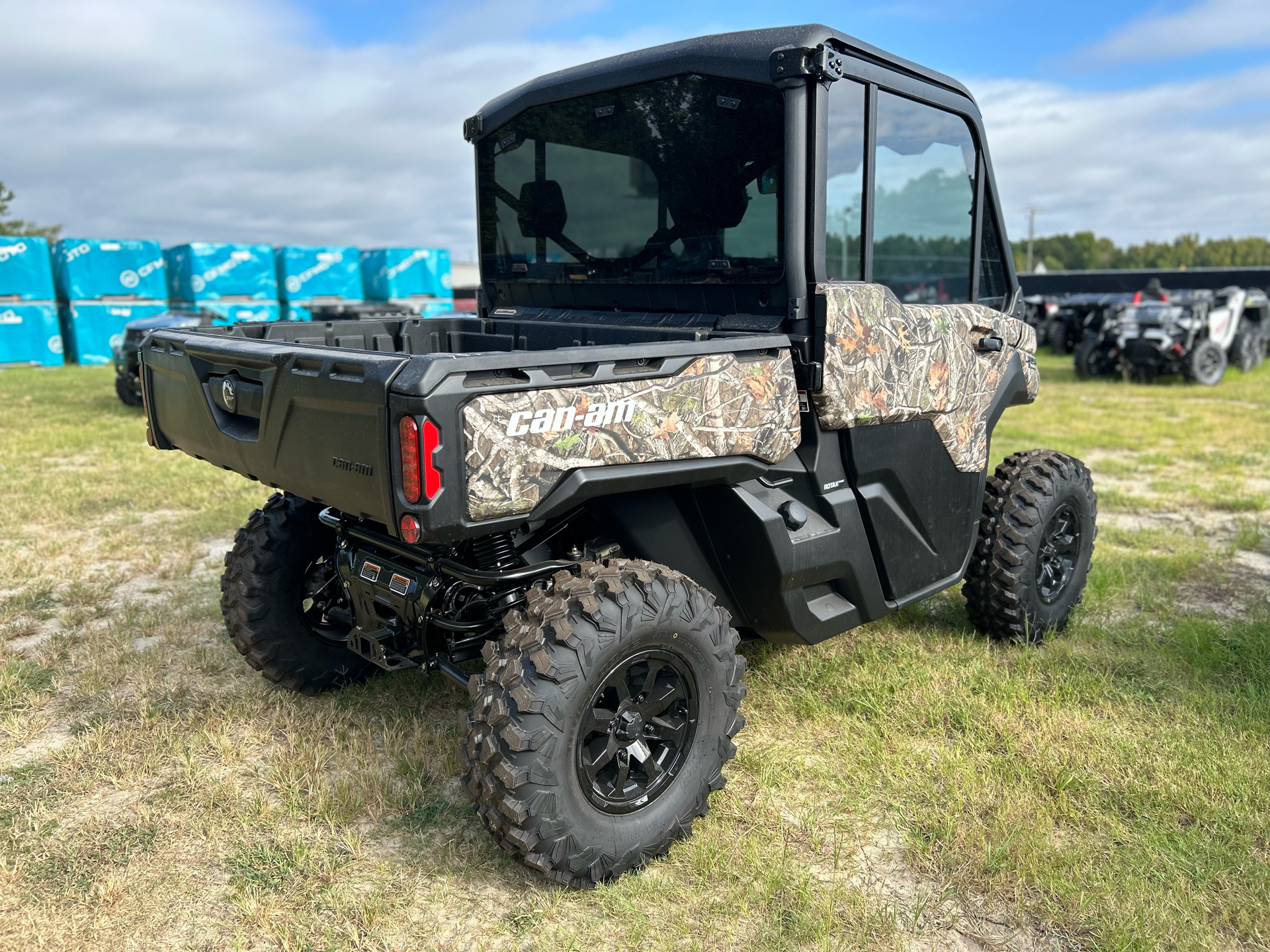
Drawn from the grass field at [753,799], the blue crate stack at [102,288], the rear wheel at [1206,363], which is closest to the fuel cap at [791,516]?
the grass field at [753,799]

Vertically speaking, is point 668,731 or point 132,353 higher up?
point 132,353

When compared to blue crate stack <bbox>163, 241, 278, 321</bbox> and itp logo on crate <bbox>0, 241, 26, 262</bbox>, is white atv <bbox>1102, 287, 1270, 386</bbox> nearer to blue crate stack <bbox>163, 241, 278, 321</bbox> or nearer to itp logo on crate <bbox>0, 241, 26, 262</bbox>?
blue crate stack <bbox>163, 241, 278, 321</bbox>

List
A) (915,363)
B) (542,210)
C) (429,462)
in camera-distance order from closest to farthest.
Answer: (429,462), (915,363), (542,210)

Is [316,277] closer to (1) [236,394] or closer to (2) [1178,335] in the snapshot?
(2) [1178,335]

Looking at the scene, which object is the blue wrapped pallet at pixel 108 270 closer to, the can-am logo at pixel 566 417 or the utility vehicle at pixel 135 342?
the utility vehicle at pixel 135 342

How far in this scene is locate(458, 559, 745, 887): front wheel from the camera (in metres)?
2.46

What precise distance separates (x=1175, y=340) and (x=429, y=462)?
46.9 feet

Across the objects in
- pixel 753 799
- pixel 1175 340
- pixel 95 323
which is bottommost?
pixel 753 799

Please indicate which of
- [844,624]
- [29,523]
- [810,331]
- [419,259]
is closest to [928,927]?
[844,624]

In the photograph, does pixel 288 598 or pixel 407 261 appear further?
pixel 407 261

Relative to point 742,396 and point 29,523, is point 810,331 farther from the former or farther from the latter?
point 29,523

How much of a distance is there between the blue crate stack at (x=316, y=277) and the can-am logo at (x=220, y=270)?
72 cm

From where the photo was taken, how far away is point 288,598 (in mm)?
3580

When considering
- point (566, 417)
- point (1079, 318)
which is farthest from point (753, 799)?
point (1079, 318)
